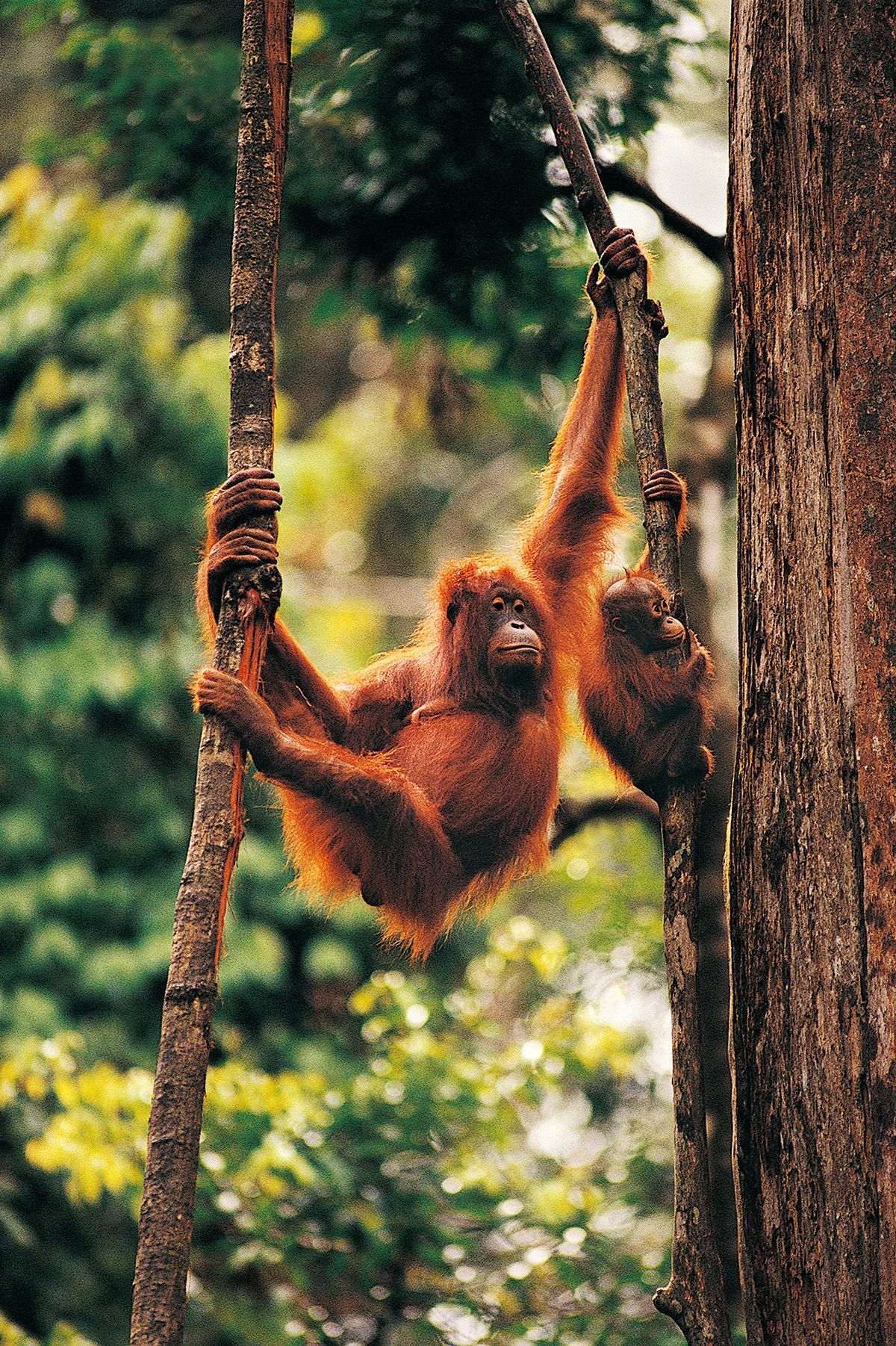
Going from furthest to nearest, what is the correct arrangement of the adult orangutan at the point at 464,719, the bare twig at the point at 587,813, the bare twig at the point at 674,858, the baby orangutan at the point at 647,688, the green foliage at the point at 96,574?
the green foliage at the point at 96,574
the bare twig at the point at 587,813
the adult orangutan at the point at 464,719
the baby orangutan at the point at 647,688
the bare twig at the point at 674,858

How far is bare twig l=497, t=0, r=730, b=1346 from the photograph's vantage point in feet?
8.60

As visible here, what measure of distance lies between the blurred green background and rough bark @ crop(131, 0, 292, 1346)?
69.0 inches

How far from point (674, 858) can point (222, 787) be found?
0.98m

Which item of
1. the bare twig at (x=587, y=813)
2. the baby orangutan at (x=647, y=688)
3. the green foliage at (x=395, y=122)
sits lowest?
the baby orangutan at (x=647, y=688)

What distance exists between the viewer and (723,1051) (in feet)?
18.1

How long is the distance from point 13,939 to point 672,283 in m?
6.47

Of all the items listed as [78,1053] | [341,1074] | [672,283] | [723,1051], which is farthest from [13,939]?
[672,283]

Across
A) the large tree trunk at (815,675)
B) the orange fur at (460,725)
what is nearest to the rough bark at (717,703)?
the orange fur at (460,725)

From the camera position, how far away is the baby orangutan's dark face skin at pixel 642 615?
3.24 meters

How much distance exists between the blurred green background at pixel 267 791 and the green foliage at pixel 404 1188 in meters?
0.02

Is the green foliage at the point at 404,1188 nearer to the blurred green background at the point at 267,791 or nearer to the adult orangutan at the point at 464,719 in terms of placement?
the blurred green background at the point at 267,791

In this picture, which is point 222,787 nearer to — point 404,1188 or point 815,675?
point 815,675

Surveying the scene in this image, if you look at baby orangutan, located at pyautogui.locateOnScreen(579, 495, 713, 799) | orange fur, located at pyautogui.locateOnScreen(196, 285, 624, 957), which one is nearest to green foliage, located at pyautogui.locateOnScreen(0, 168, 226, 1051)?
orange fur, located at pyautogui.locateOnScreen(196, 285, 624, 957)

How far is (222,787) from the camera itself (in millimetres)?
2695
